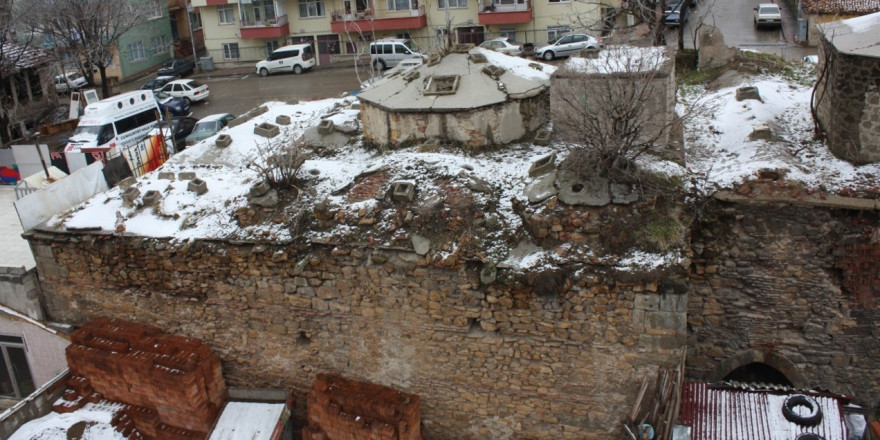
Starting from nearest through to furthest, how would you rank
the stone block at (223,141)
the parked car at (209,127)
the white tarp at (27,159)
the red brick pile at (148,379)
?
1. the red brick pile at (148,379)
2. the stone block at (223,141)
3. the white tarp at (27,159)
4. the parked car at (209,127)

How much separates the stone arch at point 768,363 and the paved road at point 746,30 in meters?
12.4

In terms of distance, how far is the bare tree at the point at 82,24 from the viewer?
23.4 metres

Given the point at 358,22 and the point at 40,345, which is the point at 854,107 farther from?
the point at 358,22

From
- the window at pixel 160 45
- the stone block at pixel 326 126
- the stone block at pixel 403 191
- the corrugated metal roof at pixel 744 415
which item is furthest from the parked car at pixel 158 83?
the corrugated metal roof at pixel 744 415

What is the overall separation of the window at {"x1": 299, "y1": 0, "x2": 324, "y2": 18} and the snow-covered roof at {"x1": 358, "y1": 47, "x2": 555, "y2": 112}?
17.7 m

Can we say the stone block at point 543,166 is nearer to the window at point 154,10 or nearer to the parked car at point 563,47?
the parked car at point 563,47

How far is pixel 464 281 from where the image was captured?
852cm

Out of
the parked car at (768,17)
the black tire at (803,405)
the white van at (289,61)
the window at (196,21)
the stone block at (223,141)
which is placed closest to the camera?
the black tire at (803,405)

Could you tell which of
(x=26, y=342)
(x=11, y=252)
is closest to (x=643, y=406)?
(x=26, y=342)

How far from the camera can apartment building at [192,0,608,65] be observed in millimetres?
25734

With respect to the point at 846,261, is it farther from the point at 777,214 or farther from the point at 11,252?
the point at 11,252

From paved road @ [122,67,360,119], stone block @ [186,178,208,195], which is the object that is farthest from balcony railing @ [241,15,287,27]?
stone block @ [186,178,208,195]

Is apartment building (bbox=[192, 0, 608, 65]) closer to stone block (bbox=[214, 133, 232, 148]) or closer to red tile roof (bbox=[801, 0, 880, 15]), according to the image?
red tile roof (bbox=[801, 0, 880, 15])

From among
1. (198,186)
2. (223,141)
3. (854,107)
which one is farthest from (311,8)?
(854,107)
